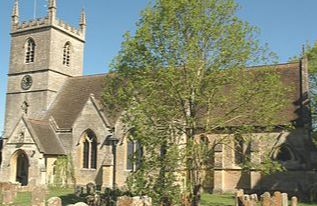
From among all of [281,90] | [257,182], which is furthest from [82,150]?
[281,90]

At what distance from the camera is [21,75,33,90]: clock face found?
1527 inches

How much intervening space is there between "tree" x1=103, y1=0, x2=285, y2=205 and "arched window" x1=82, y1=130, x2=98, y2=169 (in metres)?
16.6

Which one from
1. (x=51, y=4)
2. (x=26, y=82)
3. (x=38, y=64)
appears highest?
(x=51, y=4)

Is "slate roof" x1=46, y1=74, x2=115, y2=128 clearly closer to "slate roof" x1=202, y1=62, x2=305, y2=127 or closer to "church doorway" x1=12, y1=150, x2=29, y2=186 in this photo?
"church doorway" x1=12, y1=150, x2=29, y2=186

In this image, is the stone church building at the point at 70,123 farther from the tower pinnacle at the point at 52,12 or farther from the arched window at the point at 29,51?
the arched window at the point at 29,51

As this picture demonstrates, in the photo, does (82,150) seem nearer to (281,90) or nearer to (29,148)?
(29,148)

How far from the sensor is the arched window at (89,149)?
3300 cm

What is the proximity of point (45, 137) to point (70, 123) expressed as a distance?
103 inches

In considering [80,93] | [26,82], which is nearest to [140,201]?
[80,93]

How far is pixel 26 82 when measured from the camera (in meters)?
39.1

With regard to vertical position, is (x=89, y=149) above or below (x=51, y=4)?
below

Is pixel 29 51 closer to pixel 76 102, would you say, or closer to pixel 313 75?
pixel 76 102

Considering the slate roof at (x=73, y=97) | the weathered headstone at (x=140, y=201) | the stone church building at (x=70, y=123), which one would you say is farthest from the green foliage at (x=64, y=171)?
the weathered headstone at (x=140, y=201)

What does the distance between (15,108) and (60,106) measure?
17.2ft
